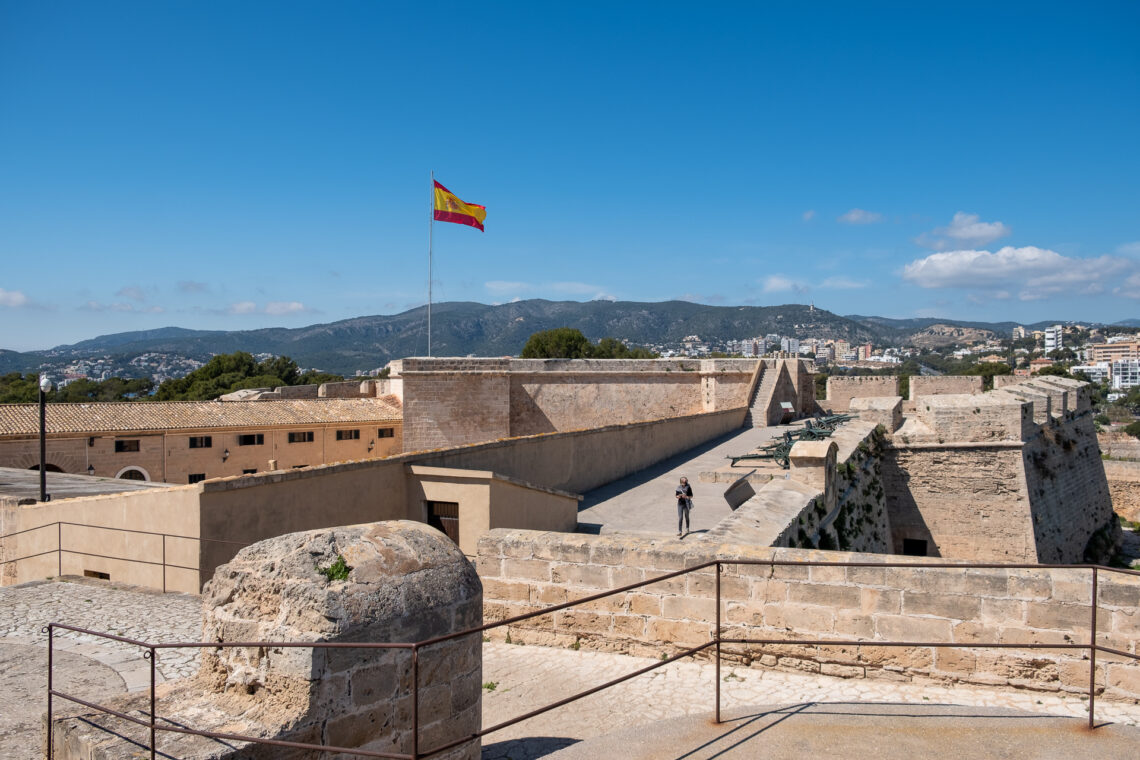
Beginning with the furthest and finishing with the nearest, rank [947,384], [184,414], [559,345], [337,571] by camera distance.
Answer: [559,345] → [947,384] → [184,414] → [337,571]

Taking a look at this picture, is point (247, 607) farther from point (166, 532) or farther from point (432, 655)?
point (166, 532)

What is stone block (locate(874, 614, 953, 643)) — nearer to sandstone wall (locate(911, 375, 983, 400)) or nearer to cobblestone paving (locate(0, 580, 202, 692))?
cobblestone paving (locate(0, 580, 202, 692))

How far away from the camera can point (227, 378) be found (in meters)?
55.6

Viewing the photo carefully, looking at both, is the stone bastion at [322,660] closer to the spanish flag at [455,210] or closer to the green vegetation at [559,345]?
the spanish flag at [455,210]

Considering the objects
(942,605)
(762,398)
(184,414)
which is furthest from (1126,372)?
(942,605)

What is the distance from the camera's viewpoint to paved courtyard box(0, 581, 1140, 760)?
4.45 metres

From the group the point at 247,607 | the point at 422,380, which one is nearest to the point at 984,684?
the point at 247,607

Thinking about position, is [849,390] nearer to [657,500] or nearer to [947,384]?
[947,384]

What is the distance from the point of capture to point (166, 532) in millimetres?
8164

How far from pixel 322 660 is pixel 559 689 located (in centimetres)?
250

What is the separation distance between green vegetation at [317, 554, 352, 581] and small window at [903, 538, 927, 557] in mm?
15187

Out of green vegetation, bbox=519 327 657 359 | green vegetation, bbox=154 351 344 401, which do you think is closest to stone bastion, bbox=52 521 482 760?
green vegetation, bbox=154 351 344 401

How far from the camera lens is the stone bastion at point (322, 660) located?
3.04 m

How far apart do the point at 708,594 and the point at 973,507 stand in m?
12.5
